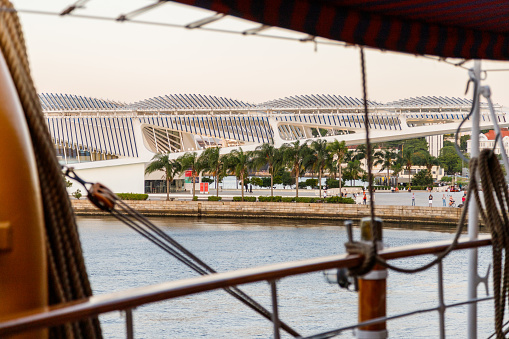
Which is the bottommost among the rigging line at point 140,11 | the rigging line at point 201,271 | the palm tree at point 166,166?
the rigging line at point 201,271

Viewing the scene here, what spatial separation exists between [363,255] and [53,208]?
0.77m

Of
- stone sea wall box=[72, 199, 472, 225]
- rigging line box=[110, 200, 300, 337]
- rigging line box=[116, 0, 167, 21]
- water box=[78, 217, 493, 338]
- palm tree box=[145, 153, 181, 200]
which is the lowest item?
water box=[78, 217, 493, 338]

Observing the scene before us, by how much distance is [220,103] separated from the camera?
1550 inches

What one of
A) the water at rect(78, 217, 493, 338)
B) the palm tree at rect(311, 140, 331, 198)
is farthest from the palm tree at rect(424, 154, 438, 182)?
the water at rect(78, 217, 493, 338)

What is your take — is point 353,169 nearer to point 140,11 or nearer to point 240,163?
point 240,163

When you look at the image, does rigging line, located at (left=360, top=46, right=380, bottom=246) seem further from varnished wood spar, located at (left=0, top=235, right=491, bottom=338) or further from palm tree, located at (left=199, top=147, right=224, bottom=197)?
palm tree, located at (left=199, top=147, right=224, bottom=197)

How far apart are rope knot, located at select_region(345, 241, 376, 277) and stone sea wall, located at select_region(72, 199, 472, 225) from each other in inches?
1127

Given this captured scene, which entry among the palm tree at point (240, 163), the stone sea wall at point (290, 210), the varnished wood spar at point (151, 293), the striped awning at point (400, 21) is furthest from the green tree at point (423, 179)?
the varnished wood spar at point (151, 293)

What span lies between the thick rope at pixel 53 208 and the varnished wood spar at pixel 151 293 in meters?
0.40

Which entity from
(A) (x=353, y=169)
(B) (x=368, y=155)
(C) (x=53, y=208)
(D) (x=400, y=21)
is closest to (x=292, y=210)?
(A) (x=353, y=169)

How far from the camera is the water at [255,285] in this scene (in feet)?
43.3

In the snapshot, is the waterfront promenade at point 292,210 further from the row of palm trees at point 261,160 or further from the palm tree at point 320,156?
the palm tree at point 320,156

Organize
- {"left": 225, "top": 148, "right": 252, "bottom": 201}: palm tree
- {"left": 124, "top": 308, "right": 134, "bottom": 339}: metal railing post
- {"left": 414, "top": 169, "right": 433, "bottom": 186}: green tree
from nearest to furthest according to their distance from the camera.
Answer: {"left": 124, "top": 308, "right": 134, "bottom": 339}: metal railing post < {"left": 225, "top": 148, "right": 252, "bottom": 201}: palm tree < {"left": 414, "top": 169, "right": 433, "bottom": 186}: green tree

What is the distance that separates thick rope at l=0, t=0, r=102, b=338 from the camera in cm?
153
